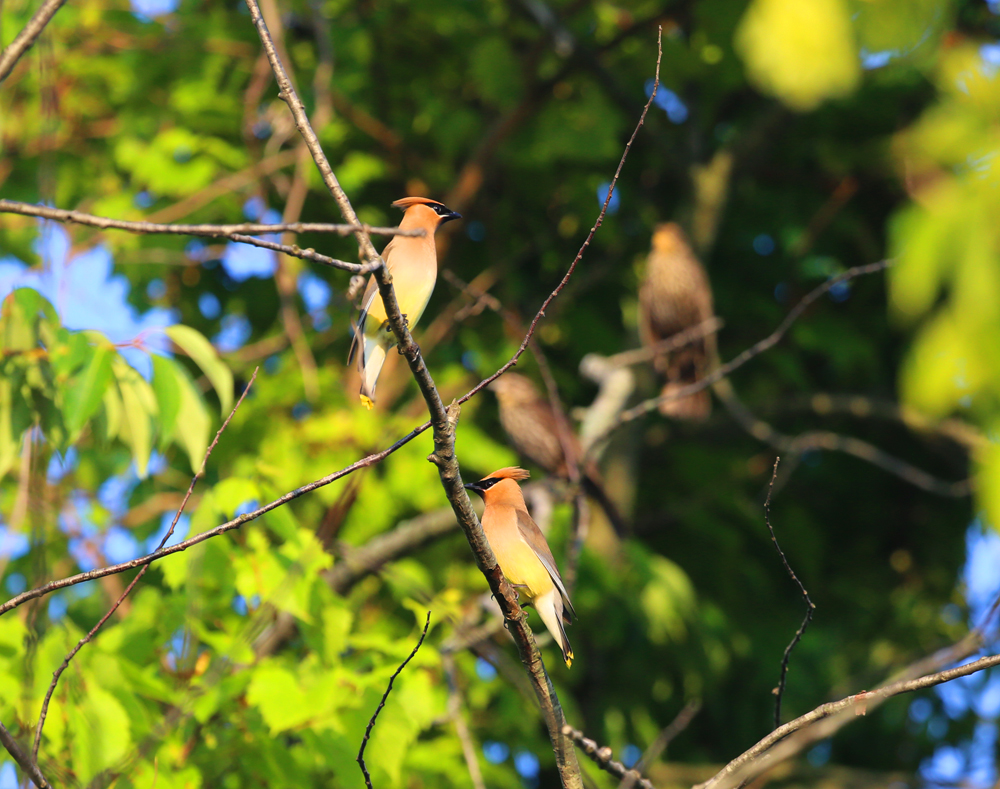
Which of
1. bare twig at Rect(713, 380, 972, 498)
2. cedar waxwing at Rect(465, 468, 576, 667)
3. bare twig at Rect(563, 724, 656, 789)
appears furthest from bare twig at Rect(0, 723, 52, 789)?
bare twig at Rect(713, 380, 972, 498)

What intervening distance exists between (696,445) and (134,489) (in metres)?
4.57

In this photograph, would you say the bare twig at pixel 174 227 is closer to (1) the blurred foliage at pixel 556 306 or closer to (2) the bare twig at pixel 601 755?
(2) the bare twig at pixel 601 755

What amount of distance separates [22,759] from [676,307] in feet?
20.8

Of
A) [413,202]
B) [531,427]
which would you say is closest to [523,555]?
[413,202]

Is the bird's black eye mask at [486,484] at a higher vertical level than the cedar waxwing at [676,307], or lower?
lower

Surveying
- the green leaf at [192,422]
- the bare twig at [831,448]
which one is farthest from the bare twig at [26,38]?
the bare twig at [831,448]

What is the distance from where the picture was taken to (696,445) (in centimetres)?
816

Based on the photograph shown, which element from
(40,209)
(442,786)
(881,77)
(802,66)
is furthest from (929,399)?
(881,77)

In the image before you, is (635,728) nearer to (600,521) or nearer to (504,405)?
(600,521)

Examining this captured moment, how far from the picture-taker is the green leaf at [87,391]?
3.02 m

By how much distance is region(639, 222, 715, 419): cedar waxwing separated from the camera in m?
7.35

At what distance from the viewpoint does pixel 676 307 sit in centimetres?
762

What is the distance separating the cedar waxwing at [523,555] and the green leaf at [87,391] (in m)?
1.26

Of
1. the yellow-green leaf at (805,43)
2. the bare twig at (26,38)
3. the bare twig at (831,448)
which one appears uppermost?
the bare twig at (831,448)
